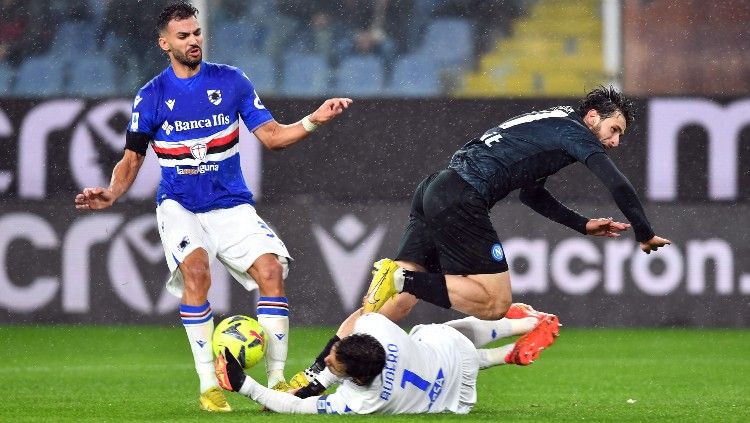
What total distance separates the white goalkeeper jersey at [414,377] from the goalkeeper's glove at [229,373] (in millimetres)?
392

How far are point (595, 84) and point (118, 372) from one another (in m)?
6.14

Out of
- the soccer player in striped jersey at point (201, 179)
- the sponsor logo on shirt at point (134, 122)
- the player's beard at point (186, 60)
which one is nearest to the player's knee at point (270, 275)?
the soccer player in striped jersey at point (201, 179)

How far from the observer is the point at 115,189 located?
8.42m

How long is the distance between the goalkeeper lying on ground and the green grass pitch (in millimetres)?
107

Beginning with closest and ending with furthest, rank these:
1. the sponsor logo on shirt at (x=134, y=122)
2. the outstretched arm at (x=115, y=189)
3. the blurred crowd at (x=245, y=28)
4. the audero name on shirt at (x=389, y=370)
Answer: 1. the audero name on shirt at (x=389, y=370)
2. the outstretched arm at (x=115, y=189)
3. the sponsor logo on shirt at (x=134, y=122)
4. the blurred crowd at (x=245, y=28)

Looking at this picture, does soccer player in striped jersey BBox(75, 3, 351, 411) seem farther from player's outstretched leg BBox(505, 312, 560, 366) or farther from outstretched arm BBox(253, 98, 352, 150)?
player's outstretched leg BBox(505, 312, 560, 366)

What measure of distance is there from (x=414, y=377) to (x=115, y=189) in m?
2.00

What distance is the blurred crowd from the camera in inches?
592

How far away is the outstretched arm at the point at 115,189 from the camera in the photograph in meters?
8.31

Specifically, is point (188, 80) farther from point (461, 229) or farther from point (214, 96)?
point (461, 229)

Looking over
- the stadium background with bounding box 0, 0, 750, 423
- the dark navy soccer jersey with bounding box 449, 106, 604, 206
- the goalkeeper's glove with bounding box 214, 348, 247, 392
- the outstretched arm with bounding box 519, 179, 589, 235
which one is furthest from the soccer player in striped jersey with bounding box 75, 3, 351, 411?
the stadium background with bounding box 0, 0, 750, 423

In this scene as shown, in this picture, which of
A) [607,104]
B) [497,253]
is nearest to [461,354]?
[497,253]

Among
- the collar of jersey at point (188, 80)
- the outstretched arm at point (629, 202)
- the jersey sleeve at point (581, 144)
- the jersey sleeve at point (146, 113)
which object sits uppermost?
the collar of jersey at point (188, 80)

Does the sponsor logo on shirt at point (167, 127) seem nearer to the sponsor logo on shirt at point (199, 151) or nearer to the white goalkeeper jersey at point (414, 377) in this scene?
the sponsor logo on shirt at point (199, 151)
